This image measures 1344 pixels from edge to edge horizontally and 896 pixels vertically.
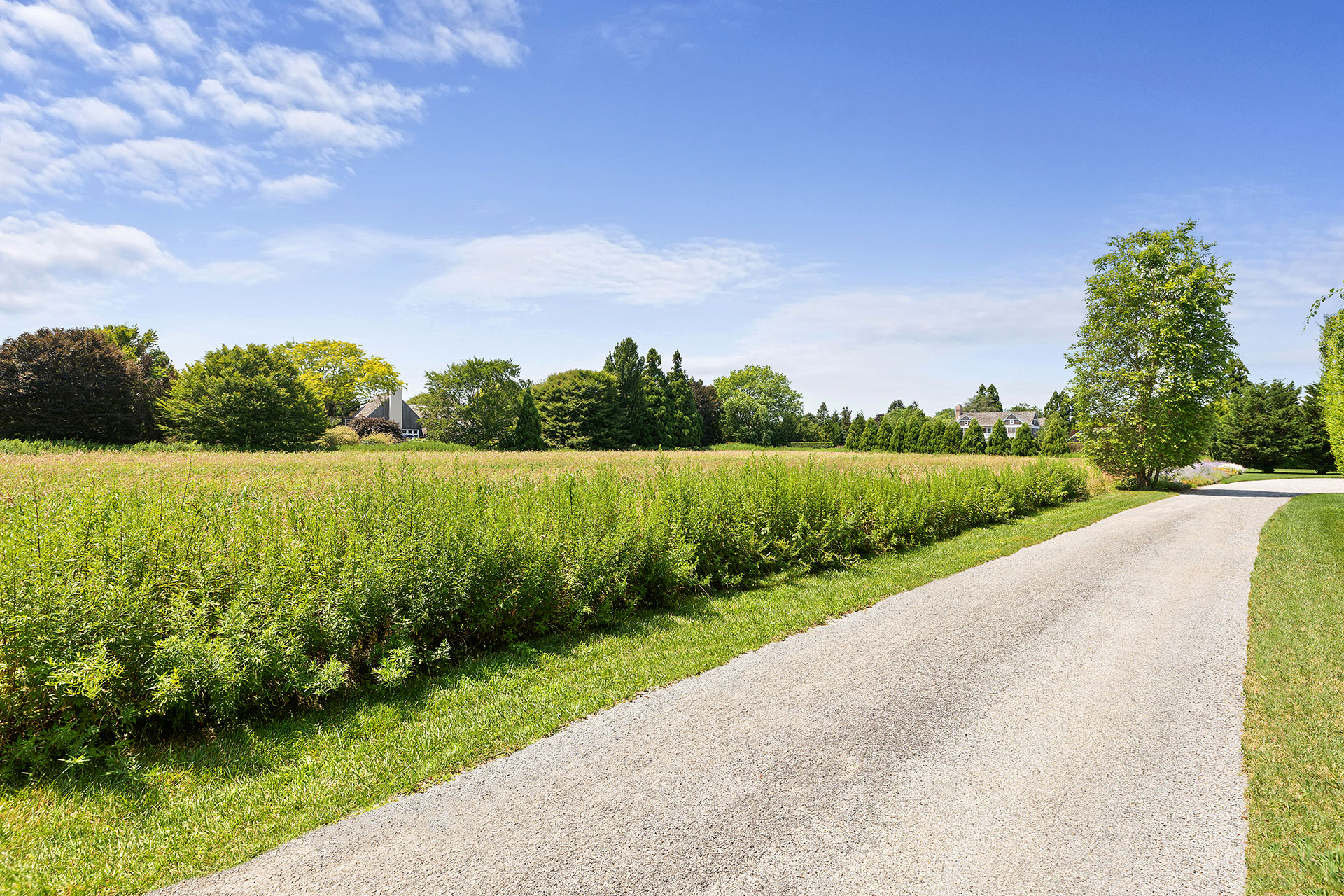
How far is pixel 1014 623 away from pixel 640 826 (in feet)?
19.0

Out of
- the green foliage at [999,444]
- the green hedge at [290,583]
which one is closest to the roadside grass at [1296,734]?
the green hedge at [290,583]

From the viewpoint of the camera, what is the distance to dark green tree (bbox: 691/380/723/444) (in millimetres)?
75200

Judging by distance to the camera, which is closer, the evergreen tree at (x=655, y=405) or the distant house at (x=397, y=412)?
the evergreen tree at (x=655, y=405)

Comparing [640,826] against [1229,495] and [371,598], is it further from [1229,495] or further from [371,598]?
[1229,495]

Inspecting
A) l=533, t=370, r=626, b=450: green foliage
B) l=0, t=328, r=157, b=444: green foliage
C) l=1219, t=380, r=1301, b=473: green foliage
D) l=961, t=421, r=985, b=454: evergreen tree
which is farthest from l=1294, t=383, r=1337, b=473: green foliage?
l=0, t=328, r=157, b=444: green foliage

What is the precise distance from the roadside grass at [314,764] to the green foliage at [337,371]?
221 feet

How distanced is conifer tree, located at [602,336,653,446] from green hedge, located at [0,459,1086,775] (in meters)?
48.5

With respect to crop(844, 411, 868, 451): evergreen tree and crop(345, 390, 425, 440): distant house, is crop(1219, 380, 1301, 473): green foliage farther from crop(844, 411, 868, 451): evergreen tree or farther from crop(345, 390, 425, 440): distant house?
crop(345, 390, 425, 440): distant house

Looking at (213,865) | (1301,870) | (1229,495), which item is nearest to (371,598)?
(213,865)

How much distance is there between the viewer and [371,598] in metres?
5.25

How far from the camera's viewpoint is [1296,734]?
4.55 metres

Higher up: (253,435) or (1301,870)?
(253,435)

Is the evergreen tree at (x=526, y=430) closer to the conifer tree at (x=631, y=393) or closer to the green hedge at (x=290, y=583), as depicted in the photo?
the conifer tree at (x=631, y=393)

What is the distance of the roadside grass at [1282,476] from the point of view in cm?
3473
